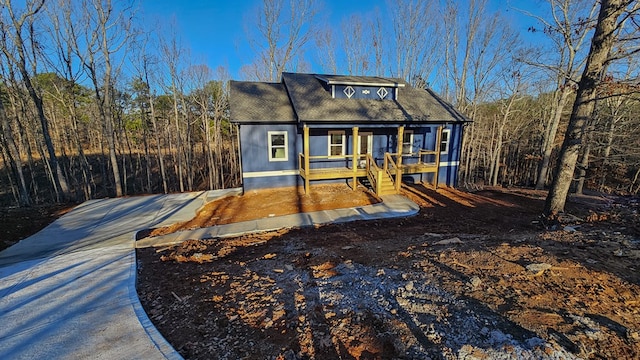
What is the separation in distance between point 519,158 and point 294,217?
24950mm

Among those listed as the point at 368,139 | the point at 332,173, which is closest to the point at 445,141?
the point at 368,139

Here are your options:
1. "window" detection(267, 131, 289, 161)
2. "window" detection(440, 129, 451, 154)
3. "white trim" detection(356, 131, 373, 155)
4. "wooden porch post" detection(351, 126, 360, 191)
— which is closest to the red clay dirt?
"wooden porch post" detection(351, 126, 360, 191)

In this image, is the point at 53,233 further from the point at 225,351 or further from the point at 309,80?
the point at 309,80

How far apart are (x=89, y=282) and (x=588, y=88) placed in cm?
1138

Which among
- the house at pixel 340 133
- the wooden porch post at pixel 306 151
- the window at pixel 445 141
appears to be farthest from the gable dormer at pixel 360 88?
the wooden porch post at pixel 306 151

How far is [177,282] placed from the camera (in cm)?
467

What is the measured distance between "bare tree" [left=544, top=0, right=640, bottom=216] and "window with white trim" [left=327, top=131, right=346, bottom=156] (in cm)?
778

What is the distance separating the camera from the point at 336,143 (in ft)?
40.7

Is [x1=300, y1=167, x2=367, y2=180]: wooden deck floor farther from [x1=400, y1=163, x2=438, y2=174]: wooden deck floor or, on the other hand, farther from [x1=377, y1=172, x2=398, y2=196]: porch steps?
[x1=400, y1=163, x2=438, y2=174]: wooden deck floor

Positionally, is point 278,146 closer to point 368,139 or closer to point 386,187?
point 368,139

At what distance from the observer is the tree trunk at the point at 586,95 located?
563 centimetres

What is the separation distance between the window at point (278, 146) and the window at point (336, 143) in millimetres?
2144

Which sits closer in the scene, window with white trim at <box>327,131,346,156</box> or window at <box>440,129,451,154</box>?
window with white trim at <box>327,131,346,156</box>

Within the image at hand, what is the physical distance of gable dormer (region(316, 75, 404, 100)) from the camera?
1281 centimetres
